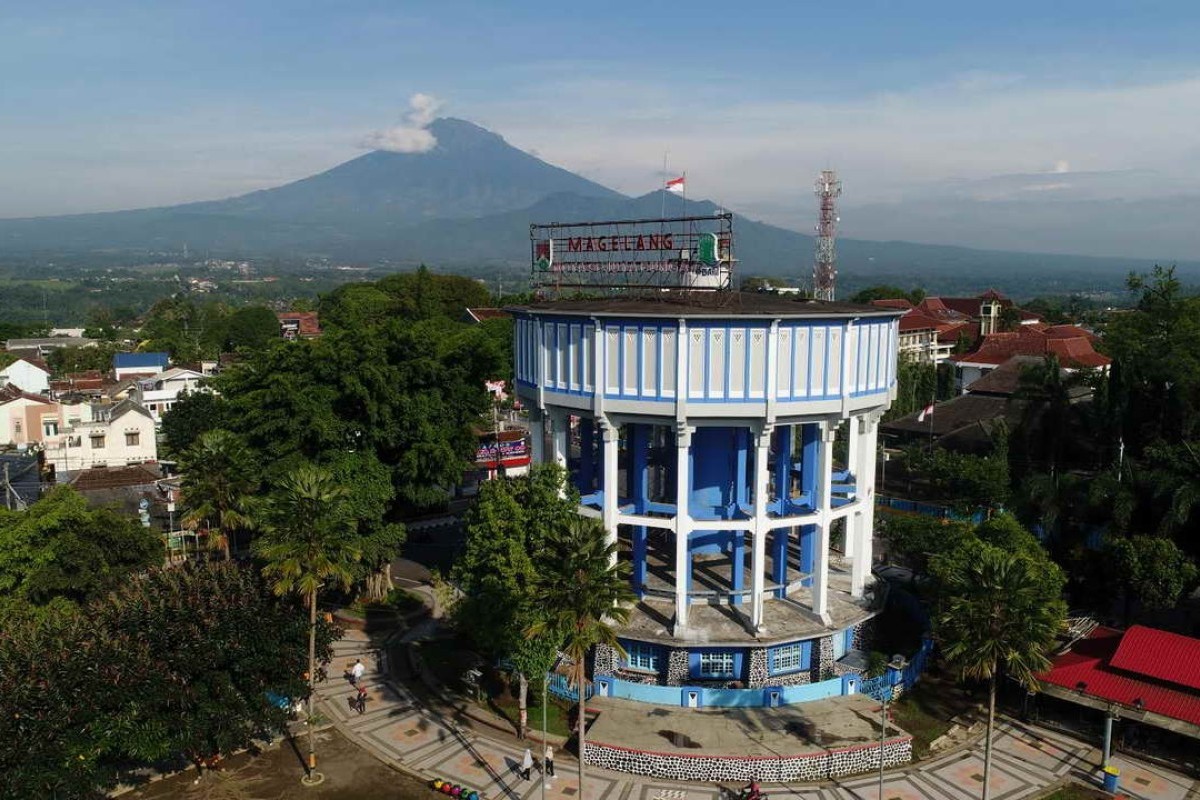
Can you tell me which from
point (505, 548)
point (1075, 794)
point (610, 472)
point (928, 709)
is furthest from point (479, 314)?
point (1075, 794)

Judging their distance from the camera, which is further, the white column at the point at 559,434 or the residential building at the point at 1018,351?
the residential building at the point at 1018,351

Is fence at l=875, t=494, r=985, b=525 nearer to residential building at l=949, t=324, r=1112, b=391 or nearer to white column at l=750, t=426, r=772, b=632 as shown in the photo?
white column at l=750, t=426, r=772, b=632

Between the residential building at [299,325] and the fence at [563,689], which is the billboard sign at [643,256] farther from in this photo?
the residential building at [299,325]

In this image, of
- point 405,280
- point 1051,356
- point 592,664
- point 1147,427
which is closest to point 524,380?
point 592,664

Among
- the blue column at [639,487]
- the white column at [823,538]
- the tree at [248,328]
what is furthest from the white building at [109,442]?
the tree at [248,328]

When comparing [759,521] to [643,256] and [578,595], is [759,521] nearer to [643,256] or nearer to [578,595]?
[578,595]
